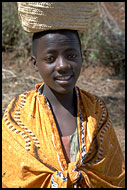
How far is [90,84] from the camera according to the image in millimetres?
4832

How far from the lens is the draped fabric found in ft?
5.62

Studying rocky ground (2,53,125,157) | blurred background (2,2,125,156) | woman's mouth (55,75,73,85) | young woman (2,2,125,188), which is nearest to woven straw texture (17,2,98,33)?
young woman (2,2,125,188)

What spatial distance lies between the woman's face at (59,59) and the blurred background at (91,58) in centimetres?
270

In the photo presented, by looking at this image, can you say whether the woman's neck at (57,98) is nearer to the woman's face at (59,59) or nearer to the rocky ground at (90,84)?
the woman's face at (59,59)

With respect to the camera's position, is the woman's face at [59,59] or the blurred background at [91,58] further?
the blurred background at [91,58]

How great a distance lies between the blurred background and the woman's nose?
2772mm

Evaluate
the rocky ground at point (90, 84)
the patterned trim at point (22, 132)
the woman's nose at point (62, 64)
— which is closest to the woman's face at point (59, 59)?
the woman's nose at point (62, 64)

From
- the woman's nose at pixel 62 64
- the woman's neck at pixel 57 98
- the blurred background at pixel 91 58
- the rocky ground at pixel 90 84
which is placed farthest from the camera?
the blurred background at pixel 91 58

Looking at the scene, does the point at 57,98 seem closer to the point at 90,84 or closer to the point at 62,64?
the point at 62,64

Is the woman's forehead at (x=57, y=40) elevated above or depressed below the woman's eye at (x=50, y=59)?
above

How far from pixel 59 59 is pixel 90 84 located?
3250 millimetres

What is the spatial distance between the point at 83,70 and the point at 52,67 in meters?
3.71

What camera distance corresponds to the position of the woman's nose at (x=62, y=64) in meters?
1.60

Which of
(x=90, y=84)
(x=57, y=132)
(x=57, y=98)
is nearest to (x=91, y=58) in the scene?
(x=90, y=84)
